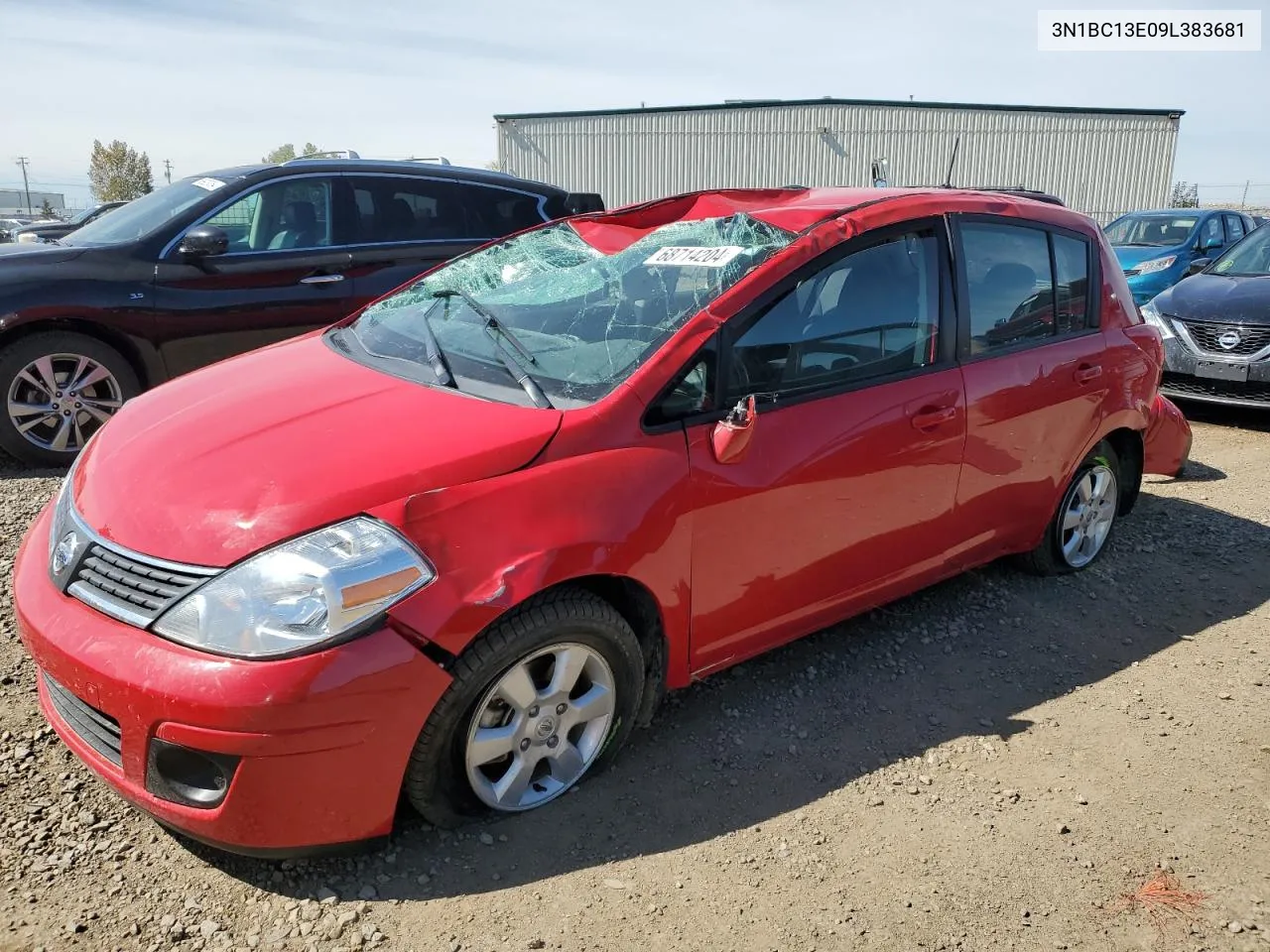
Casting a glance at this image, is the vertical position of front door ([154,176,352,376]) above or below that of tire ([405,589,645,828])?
above

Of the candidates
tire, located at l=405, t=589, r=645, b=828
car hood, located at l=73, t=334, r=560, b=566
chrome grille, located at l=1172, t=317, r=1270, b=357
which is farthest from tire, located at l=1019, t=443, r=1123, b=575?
chrome grille, located at l=1172, t=317, r=1270, b=357

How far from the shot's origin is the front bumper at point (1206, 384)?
288 inches

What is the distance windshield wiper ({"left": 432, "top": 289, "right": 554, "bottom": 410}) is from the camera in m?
2.79

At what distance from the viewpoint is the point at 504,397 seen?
280 centimetres

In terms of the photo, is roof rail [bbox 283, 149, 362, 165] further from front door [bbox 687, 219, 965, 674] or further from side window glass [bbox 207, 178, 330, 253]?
front door [bbox 687, 219, 965, 674]

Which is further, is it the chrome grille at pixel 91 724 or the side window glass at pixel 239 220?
the side window glass at pixel 239 220

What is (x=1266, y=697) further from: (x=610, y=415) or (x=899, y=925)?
(x=610, y=415)

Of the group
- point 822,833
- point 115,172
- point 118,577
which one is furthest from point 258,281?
point 115,172

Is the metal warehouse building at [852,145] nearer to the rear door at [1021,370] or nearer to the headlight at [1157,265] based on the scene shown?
the headlight at [1157,265]

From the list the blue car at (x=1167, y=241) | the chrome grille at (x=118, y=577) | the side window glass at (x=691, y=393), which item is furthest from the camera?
the blue car at (x=1167, y=241)

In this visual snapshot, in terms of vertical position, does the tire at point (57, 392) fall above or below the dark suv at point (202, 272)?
below

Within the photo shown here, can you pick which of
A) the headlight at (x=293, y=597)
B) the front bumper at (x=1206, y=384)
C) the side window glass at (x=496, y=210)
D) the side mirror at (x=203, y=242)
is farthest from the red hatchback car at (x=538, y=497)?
the front bumper at (x=1206, y=384)

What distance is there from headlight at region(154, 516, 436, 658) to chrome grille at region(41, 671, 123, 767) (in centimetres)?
31

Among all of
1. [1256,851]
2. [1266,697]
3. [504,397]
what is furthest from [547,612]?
[1266,697]
